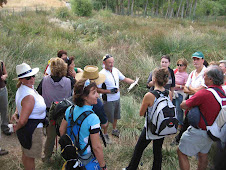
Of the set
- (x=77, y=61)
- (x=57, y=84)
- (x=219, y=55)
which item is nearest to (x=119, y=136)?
(x=57, y=84)

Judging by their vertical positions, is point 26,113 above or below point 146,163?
above

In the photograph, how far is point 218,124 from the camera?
254 centimetres

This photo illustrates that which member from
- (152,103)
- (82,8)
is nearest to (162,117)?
(152,103)

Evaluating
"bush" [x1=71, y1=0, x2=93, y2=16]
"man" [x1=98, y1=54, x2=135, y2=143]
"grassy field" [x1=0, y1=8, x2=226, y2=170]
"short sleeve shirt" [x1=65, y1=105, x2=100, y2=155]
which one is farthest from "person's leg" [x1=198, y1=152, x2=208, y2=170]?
"bush" [x1=71, y1=0, x2=93, y2=16]

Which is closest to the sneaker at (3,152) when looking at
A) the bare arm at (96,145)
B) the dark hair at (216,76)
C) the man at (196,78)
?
the bare arm at (96,145)

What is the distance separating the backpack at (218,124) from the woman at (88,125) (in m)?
1.38

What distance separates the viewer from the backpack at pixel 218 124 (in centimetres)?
249

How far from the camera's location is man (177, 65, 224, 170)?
2.52 m

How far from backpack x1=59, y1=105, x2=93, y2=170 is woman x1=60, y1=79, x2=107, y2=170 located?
3 centimetres

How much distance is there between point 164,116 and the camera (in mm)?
2602

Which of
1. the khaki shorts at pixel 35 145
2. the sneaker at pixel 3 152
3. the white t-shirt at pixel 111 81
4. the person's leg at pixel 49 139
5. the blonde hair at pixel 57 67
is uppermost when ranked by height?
the blonde hair at pixel 57 67

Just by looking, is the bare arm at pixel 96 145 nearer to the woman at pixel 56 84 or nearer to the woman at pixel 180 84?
the woman at pixel 56 84

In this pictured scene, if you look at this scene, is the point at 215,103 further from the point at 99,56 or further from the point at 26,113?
the point at 99,56

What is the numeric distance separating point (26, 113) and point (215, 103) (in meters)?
→ 2.28
